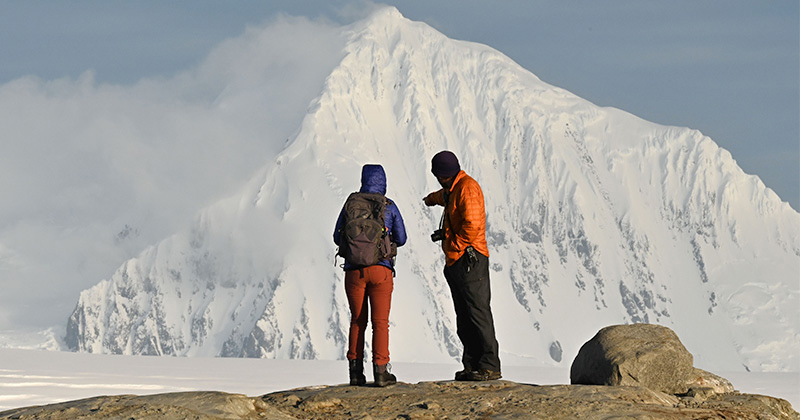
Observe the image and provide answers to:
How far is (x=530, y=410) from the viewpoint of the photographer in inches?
434

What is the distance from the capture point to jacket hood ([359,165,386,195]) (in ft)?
43.1

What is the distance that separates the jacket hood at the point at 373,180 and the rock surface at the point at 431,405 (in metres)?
2.54

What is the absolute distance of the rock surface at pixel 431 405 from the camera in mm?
10742

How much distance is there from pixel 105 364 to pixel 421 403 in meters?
18.9

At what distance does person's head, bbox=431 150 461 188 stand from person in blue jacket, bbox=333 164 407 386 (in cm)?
76

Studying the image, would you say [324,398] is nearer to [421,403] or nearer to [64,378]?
[421,403]

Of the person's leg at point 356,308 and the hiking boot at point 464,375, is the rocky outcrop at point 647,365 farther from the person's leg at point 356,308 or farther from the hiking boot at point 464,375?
the person's leg at point 356,308

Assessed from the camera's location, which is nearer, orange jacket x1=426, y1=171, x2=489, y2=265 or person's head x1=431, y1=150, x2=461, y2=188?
orange jacket x1=426, y1=171, x2=489, y2=265

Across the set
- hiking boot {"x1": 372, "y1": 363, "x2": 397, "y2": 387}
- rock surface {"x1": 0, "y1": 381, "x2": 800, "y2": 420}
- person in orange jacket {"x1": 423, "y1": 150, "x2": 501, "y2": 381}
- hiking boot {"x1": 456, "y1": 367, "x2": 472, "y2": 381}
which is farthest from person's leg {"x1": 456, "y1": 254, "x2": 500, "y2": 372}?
hiking boot {"x1": 372, "y1": 363, "x2": 397, "y2": 387}

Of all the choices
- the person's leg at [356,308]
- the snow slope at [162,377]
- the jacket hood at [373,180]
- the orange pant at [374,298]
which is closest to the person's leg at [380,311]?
the orange pant at [374,298]

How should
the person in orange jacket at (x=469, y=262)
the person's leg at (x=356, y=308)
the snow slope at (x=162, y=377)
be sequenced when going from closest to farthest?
the person's leg at (x=356, y=308)
the person in orange jacket at (x=469, y=262)
the snow slope at (x=162, y=377)

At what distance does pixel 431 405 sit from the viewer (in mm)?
11312

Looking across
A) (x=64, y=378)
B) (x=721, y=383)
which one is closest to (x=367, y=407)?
(x=721, y=383)

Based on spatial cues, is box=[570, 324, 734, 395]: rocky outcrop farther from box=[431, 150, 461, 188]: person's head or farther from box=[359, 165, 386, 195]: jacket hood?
box=[359, 165, 386, 195]: jacket hood
